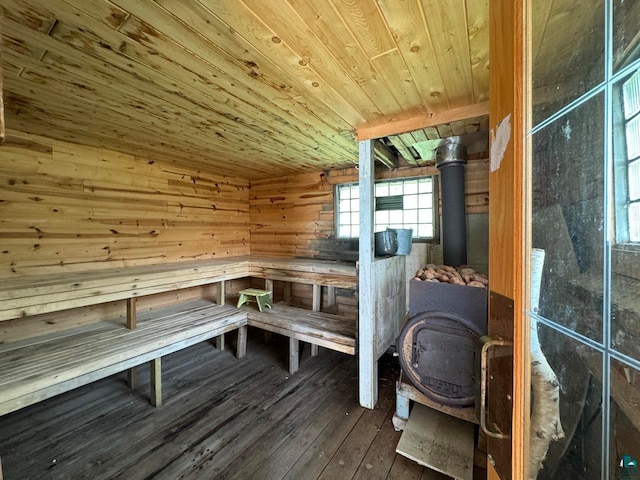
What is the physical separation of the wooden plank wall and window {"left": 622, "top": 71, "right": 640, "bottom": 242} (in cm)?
352

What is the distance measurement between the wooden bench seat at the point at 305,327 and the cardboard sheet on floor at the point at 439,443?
66cm

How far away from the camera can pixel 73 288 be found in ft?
6.21

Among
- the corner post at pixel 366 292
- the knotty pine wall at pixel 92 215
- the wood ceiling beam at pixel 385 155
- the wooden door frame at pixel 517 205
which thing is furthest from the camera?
the wood ceiling beam at pixel 385 155

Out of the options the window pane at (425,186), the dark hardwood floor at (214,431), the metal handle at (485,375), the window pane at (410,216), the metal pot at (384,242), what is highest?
the window pane at (425,186)

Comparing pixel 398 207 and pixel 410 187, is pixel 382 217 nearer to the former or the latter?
pixel 398 207

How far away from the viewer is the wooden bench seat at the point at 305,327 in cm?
230

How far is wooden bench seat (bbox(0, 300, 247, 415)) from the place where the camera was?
156 centimetres

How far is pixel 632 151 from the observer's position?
1.28 feet

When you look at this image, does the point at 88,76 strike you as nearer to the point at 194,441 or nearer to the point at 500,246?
the point at 500,246

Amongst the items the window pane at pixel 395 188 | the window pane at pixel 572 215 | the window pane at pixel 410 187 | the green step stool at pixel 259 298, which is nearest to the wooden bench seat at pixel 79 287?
the green step stool at pixel 259 298

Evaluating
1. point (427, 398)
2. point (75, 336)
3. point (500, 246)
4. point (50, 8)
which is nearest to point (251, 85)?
point (50, 8)

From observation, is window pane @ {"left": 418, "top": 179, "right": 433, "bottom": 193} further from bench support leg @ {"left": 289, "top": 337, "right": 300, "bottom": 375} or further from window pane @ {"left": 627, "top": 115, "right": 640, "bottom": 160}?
window pane @ {"left": 627, "top": 115, "right": 640, "bottom": 160}

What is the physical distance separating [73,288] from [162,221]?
135 cm

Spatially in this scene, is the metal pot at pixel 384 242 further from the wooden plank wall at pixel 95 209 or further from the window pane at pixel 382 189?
the wooden plank wall at pixel 95 209
